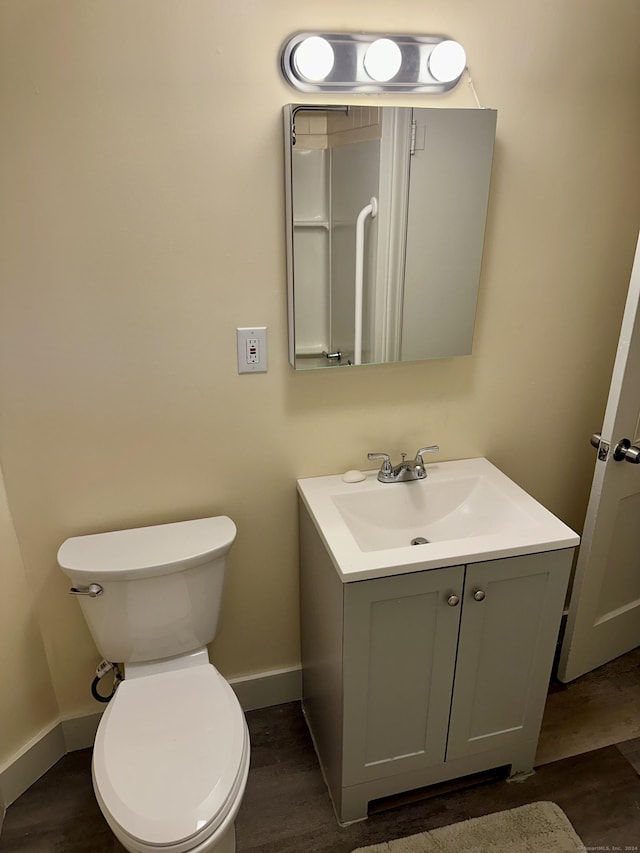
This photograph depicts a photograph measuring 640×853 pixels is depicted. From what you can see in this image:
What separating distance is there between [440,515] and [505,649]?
16.0 inches

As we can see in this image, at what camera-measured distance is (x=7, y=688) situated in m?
1.66

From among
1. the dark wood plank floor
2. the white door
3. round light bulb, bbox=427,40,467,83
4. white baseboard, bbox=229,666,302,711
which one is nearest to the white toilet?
the dark wood plank floor

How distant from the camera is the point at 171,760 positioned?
1340mm

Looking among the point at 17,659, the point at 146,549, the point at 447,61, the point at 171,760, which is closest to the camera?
the point at 171,760

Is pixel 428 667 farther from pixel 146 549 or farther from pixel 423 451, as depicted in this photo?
pixel 146 549

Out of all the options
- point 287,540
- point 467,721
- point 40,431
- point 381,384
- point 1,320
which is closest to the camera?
point 1,320

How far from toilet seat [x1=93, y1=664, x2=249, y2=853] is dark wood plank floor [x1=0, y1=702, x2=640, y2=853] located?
1.47 ft

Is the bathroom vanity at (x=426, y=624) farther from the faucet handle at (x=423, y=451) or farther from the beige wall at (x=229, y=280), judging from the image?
the beige wall at (x=229, y=280)

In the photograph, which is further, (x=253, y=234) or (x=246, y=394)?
(x=246, y=394)

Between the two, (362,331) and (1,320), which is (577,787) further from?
(1,320)

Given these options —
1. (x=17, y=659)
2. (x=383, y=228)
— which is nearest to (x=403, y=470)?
(x=383, y=228)

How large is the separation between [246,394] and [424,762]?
3.71 feet

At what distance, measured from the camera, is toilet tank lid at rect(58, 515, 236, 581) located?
1.51 meters

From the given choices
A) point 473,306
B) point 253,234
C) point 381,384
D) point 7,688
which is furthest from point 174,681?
point 473,306
